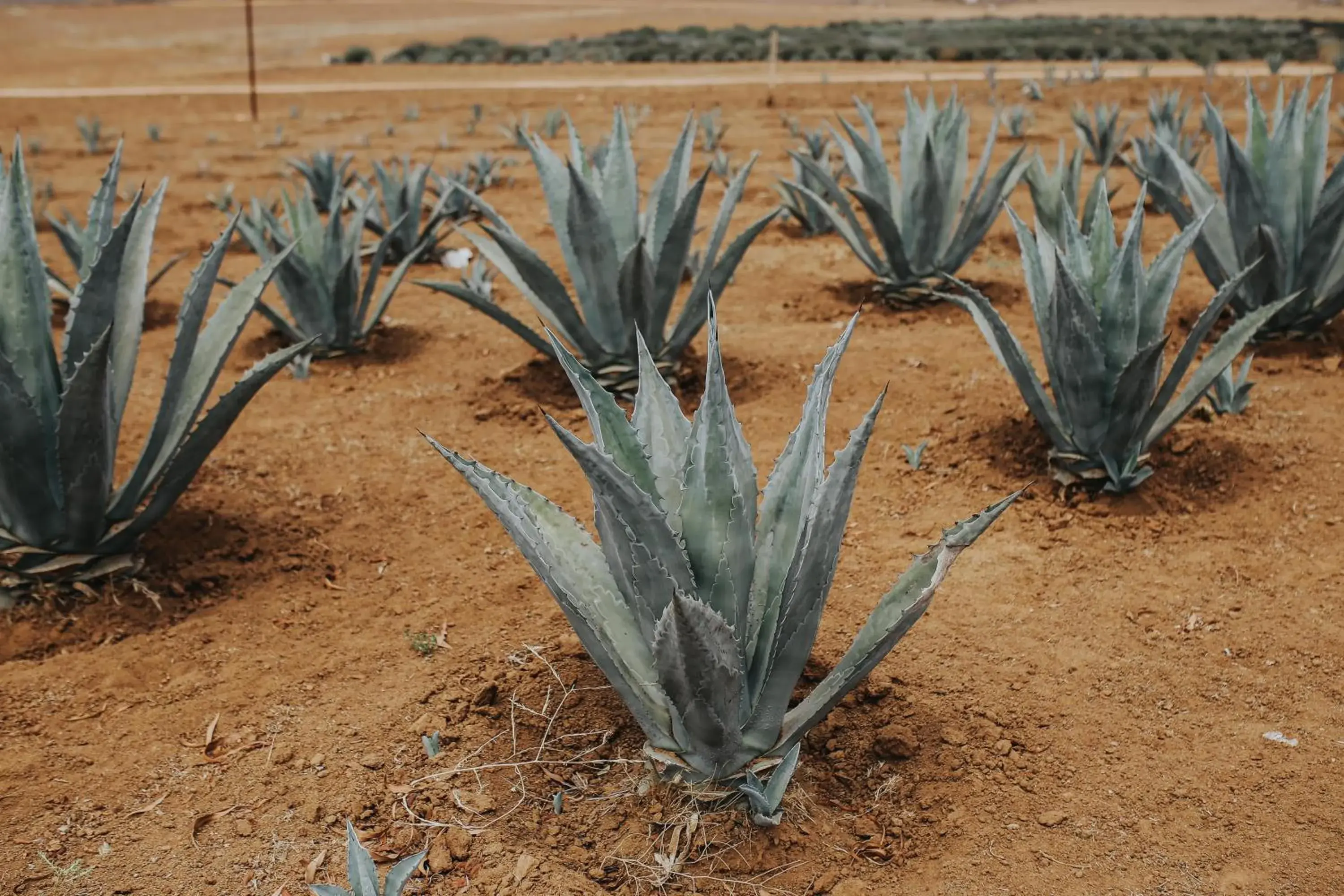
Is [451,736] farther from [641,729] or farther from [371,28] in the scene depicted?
[371,28]

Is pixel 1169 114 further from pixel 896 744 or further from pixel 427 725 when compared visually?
pixel 427 725

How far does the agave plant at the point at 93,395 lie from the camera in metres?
2.50

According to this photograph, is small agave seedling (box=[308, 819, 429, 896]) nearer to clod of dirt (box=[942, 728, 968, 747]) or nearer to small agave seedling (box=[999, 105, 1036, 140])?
clod of dirt (box=[942, 728, 968, 747])

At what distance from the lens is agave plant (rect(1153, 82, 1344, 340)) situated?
374cm

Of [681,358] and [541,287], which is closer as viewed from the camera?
[541,287]

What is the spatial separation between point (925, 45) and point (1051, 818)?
93.0ft

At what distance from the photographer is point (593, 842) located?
1.92 meters

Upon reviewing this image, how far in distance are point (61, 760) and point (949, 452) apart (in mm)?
2445

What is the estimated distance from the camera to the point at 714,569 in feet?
6.06

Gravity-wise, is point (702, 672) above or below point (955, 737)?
above

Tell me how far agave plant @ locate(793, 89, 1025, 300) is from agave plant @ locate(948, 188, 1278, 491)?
1446 millimetres

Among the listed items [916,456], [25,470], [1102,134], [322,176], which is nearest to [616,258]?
[916,456]

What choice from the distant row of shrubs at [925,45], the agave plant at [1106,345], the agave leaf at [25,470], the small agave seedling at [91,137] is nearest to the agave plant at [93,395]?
the agave leaf at [25,470]

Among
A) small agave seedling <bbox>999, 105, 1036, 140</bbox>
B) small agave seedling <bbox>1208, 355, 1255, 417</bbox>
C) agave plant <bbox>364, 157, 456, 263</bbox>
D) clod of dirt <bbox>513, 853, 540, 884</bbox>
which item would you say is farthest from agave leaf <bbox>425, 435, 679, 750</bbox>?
small agave seedling <bbox>999, 105, 1036, 140</bbox>
